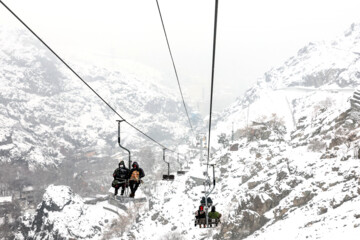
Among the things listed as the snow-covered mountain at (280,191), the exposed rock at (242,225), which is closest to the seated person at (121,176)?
the snow-covered mountain at (280,191)

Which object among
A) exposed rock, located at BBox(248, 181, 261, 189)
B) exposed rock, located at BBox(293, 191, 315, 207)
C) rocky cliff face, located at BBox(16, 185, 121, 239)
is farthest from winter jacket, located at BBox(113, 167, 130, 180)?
rocky cliff face, located at BBox(16, 185, 121, 239)

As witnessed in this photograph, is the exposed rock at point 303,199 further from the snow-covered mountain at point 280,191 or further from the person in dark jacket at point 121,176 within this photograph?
the person in dark jacket at point 121,176

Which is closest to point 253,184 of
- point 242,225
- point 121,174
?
point 242,225

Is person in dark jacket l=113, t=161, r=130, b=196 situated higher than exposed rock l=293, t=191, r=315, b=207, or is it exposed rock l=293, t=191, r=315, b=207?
person in dark jacket l=113, t=161, r=130, b=196

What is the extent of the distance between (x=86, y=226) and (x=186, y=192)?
1655 inches

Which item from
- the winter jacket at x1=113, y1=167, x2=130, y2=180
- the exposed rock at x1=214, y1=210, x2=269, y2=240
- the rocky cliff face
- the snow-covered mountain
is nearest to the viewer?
the winter jacket at x1=113, y1=167, x2=130, y2=180

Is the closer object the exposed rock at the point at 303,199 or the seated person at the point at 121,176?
the seated person at the point at 121,176

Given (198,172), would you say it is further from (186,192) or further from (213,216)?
(213,216)

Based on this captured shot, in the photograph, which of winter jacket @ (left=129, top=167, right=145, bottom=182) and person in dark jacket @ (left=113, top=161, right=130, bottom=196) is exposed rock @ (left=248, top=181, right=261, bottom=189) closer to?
winter jacket @ (left=129, top=167, right=145, bottom=182)

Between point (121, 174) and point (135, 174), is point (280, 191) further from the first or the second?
point (121, 174)

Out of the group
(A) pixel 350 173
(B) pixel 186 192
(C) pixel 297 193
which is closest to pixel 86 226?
(B) pixel 186 192

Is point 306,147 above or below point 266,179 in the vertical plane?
above

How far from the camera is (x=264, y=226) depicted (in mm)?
50906

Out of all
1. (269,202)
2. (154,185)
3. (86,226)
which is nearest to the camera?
(269,202)
